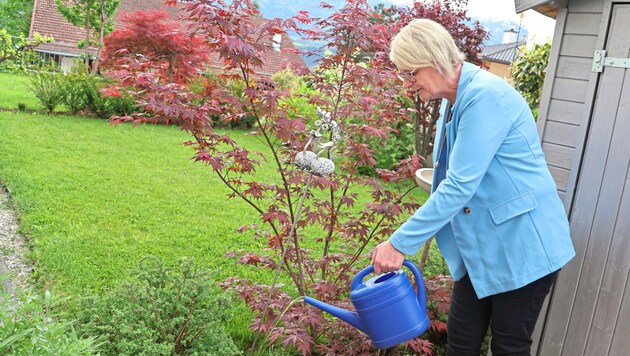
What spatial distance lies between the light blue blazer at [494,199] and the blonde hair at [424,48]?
93 mm

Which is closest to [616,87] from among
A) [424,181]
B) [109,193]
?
[424,181]

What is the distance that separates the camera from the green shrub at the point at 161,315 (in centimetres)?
208

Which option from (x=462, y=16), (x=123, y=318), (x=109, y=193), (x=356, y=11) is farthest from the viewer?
(x=462, y=16)

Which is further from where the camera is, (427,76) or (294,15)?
(294,15)

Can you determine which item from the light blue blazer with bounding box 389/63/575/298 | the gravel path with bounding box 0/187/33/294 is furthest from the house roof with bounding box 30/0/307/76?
the light blue blazer with bounding box 389/63/575/298

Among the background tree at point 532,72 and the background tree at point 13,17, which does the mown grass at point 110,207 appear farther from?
the background tree at point 13,17

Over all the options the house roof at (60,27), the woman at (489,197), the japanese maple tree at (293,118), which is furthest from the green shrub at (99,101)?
the house roof at (60,27)

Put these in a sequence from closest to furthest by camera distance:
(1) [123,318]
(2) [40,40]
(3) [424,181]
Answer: (1) [123,318]
(3) [424,181]
(2) [40,40]

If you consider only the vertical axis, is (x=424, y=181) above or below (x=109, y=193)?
above

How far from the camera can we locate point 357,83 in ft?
9.91

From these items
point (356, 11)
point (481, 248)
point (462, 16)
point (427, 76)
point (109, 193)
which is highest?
point (462, 16)

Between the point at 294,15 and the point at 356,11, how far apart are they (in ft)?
1.04

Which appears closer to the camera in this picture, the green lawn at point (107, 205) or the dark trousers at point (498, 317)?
the dark trousers at point (498, 317)

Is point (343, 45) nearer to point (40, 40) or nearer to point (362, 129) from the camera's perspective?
point (362, 129)
